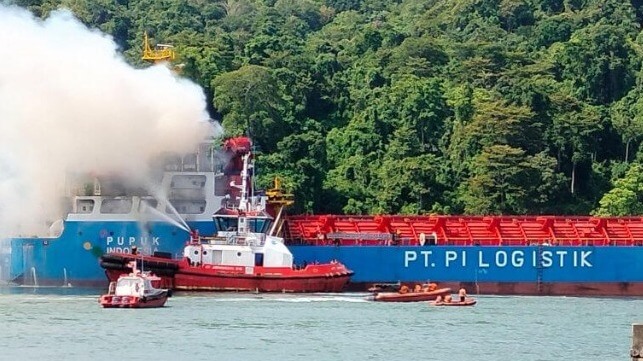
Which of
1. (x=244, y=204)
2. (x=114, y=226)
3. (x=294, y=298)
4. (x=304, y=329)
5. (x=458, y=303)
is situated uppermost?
(x=244, y=204)

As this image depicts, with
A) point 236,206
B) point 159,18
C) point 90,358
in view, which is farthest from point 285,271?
point 159,18

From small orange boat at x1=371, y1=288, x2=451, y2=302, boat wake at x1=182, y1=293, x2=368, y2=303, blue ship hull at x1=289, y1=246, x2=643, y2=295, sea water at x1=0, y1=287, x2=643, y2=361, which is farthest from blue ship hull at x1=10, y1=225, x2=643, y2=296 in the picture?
small orange boat at x1=371, y1=288, x2=451, y2=302

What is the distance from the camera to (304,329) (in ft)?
193

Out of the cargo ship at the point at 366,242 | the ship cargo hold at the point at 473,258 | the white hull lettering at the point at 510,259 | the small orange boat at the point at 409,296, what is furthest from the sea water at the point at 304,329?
the white hull lettering at the point at 510,259

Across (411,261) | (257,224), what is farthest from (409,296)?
(257,224)

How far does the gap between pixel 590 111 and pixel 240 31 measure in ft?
155

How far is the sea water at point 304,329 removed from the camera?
52.8 meters

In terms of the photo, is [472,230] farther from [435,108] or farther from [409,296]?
[435,108]

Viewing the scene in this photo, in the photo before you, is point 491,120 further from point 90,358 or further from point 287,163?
point 90,358

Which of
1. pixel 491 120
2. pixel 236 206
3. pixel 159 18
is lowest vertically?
pixel 236 206

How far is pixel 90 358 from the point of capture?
5081 centimetres

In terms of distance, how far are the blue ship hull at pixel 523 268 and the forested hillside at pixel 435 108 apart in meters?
16.7

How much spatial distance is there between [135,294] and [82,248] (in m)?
9.37

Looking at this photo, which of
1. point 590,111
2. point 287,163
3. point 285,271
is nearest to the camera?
point 285,271
